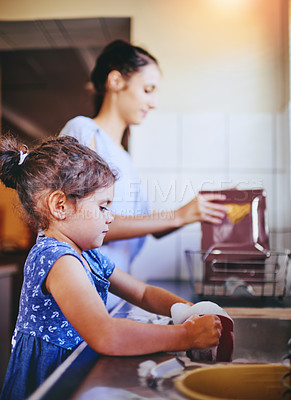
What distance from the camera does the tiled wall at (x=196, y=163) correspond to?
4.97 feet

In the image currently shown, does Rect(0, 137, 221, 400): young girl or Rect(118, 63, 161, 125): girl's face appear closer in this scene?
Rect(0, 137, 221, 400): young girl

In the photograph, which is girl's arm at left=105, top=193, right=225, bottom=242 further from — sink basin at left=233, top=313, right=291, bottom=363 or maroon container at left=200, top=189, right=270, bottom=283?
sink basin at left=233, top=313, right=291, bottom=363

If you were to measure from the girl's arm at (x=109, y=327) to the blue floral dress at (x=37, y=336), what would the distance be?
5cm

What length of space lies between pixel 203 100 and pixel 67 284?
43.7 inches

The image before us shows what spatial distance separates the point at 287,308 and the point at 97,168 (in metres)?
0.58

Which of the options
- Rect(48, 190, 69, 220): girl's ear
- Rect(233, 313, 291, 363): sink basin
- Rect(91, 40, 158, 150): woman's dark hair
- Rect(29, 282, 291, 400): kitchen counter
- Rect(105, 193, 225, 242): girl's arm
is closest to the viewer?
Rect(29, 282, 291, 400): kitchen counter

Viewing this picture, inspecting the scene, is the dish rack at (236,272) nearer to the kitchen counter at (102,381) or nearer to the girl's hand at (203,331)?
the kitchen counter at (102,381)

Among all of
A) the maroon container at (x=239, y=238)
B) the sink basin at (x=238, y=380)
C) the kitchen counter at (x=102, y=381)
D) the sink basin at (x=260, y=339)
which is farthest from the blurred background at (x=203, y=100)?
the sink basin at (x=238, y=380)

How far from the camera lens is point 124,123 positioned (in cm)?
122

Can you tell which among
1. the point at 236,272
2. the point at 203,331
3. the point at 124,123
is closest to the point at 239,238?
the point at 236,272

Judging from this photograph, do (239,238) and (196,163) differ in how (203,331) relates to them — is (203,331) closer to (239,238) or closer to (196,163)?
(239,238)

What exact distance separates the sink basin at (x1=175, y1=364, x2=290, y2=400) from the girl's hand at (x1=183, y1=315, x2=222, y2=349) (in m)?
0.06

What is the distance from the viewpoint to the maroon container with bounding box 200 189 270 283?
3.66ft

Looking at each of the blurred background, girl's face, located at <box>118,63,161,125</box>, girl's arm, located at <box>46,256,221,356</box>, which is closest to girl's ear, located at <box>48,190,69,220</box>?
girl's arm, located at <box>46,256,221,356</box>
